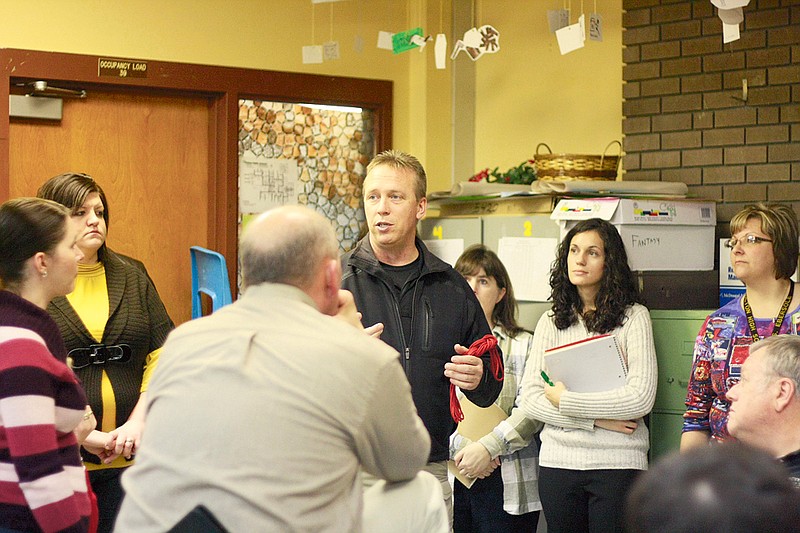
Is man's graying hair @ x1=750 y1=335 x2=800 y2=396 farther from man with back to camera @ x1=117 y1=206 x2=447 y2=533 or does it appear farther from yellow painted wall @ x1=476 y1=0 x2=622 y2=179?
yellow painted wall @ x1=476 y1=0 x2=622 y2=179

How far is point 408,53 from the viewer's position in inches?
217

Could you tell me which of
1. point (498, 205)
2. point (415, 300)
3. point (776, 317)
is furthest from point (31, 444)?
point (498, 205)

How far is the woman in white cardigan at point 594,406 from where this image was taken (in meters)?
3.39

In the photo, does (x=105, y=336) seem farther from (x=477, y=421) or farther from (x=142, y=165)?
(x=142, y=165)

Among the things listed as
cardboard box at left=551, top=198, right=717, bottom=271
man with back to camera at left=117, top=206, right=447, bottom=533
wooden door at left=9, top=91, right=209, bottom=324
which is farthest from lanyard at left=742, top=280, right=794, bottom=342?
wooden door at left=9, top=91, right=209, bottom=324

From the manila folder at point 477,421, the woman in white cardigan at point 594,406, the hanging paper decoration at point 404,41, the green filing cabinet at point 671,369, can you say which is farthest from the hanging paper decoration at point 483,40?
the manila folder at point 477,421

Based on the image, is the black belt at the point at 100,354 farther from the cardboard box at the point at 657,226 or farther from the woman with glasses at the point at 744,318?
the cardboard box at the point at 657,226

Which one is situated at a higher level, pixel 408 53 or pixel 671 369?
pixel 408 53

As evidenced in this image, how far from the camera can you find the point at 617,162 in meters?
4.59

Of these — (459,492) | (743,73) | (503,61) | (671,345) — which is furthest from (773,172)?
(459,492)

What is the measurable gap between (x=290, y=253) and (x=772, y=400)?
1.28 m

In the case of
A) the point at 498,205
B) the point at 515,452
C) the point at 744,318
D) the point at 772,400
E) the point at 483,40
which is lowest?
the point at 515,452

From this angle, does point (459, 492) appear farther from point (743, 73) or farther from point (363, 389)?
point (743, 73)

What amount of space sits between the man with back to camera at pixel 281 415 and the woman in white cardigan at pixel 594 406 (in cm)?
169
